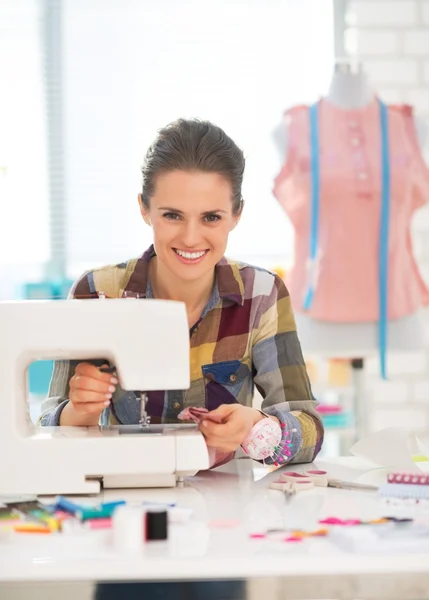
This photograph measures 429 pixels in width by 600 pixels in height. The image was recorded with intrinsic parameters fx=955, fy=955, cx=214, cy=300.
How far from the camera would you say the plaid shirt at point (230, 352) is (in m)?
1.94

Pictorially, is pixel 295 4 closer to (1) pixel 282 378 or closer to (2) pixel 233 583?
(1) pixel 282 378

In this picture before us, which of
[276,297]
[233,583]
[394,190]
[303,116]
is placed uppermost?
[303,116]

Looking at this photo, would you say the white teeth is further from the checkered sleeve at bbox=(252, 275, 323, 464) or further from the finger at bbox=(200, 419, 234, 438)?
the finger at bbox=(200, 419, 234, 438)

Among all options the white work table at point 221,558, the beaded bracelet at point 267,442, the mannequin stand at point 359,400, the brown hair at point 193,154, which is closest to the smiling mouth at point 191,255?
the brown hair at point 193,154

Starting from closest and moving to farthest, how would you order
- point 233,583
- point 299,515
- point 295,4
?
point 233,583
point 299,515
point 295,4

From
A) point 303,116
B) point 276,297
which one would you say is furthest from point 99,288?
point 303,116

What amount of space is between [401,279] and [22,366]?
2160 mm

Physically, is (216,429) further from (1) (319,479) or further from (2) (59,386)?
(2) (59,386)

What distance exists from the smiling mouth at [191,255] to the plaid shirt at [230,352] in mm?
97

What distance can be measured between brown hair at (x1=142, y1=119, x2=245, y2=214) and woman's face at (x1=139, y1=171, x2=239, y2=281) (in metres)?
0.02

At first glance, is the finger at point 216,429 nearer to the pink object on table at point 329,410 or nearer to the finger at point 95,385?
the finger at point 95,385

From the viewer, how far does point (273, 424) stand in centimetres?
173

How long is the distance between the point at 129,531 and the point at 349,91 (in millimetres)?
2594

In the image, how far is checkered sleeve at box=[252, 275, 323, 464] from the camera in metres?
1.92
